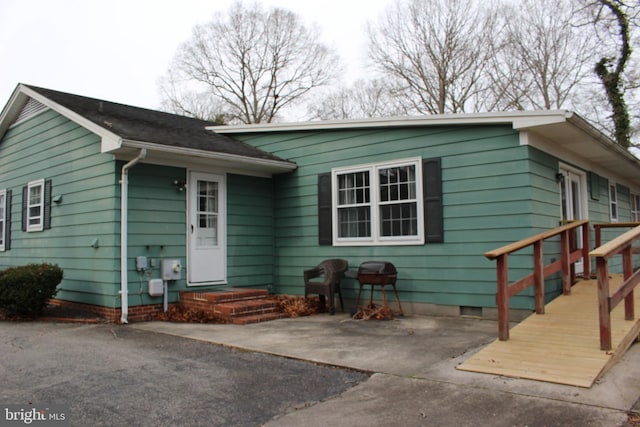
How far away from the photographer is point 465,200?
7.04 meters

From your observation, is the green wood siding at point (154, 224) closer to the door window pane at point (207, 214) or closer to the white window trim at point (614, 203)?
the door window pane at point (207, 214)

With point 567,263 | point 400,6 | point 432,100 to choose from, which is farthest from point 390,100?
point 567,263

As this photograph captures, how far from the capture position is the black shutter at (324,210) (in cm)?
849

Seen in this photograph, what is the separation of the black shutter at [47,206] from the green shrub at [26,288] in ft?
5.39

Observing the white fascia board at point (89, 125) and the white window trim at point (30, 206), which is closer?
the white fascia board at point (89, 125)

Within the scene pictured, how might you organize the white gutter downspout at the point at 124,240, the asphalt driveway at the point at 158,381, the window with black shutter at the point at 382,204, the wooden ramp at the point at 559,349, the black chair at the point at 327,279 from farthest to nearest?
the black chair at the point at 327,279
the window with black shutter at the point at 382,204
the white gutter downspout at the point at 124,240
the wooden ramp at the point at 559,349
the asphalt driveway at the point at 158,381

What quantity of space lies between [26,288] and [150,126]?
327 cm

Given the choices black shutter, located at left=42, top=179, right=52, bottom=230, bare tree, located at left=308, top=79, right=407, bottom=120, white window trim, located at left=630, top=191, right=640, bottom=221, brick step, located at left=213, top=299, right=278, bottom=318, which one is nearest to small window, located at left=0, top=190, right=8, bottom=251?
black shutter, located at left=42, top=179, right=52, bottom=230

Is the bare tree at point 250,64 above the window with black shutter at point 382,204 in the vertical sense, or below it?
above

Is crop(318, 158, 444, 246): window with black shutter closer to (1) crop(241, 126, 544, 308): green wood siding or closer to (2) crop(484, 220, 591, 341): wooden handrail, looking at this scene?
(1) crop(241, 126, 544, 308): green wood siding

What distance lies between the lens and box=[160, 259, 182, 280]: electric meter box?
25.1 ft

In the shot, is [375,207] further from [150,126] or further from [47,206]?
[47,206]

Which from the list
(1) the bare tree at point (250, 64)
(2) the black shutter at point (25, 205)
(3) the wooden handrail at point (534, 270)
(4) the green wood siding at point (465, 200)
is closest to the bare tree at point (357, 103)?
(1) the bare tree at point (250, 64)

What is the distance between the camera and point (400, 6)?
72.9ft
